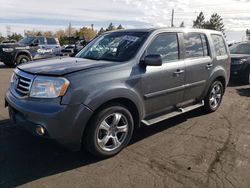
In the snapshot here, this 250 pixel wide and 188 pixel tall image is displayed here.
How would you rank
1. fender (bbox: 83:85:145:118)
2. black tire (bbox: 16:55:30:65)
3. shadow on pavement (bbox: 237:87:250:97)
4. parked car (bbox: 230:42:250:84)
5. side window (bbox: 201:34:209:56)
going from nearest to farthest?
fender (bbox: 83:85:145:118) < side window (bbox: 201:34:209:56) < shadow on pavement (bbox: 237:87:250:97) < parked car (bbox: 230:42:250:84) < black tire (bbox: 16:55:30:65)

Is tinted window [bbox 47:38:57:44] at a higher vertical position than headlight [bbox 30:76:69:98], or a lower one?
higher

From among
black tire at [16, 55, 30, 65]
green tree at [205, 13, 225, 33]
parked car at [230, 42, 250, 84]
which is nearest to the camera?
parked car at [230, 42, 250, 84]

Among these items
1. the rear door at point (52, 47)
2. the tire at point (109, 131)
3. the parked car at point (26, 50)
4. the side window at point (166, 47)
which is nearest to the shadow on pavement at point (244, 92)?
the side window at point (166, 47)

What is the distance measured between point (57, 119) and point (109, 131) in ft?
2.85

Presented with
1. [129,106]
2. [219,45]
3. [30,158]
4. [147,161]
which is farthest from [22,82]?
[219,45]

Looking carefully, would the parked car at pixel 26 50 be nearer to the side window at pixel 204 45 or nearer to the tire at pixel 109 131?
the side window at pixel 204 45

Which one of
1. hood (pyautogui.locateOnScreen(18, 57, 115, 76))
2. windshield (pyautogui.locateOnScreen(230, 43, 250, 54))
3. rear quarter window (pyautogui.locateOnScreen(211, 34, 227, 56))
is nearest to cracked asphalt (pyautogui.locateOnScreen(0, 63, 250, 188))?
hood (pyautogui.locateOnScreen(18, 57, 115, 76))

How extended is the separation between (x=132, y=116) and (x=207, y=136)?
149 centimetres

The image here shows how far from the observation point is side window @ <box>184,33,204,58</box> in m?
5.26

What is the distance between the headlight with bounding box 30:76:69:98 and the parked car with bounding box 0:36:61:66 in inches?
490

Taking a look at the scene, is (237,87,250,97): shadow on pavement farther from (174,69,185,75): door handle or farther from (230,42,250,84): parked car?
(174,69,185,75): door handle

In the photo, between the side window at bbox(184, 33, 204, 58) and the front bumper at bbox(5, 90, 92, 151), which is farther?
the side window at bbox(184, 33, 204, 58)

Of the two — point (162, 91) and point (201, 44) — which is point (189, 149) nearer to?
point (162, 91)

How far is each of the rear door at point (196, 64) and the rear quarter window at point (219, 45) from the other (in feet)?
1.27
